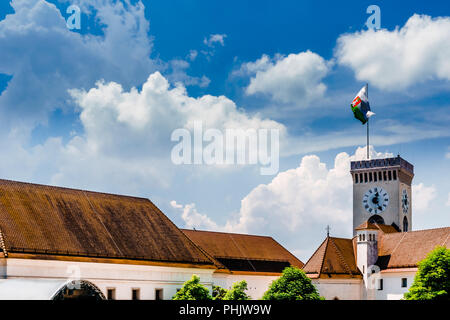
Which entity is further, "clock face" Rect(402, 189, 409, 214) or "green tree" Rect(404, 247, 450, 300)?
"clock face" Rect(402, 189, 409, 214)

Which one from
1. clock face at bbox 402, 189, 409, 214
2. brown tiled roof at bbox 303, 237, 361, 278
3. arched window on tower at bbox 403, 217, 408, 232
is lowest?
brown tiled roof at bbox 303, 237, 361, 278

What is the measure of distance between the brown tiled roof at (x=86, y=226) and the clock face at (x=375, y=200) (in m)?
35.2

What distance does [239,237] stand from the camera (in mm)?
86375

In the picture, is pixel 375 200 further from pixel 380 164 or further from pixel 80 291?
pixel 80 291

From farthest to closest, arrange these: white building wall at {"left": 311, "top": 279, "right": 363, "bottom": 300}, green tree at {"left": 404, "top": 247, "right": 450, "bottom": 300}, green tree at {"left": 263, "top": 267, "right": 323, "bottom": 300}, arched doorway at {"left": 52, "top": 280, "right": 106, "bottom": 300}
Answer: white building wall at {"left": 311, "top": 279, "right": 363, "bottom": 300}
green tree at {"left": 263, "top": 267, "right": 323, "bottom": 300}
green tree at {"left": 404, "top": 247, "right": 450, "bottom": 300}
arched doorway at {"left": 52, "top": 280, "right": 106, "bottom": 300}

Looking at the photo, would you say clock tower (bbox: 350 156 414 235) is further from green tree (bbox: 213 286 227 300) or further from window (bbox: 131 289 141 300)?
window (bbox: 131 289 141 300)

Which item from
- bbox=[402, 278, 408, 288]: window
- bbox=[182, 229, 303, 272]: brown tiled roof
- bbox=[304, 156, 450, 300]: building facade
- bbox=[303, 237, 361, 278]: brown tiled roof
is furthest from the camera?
bbox=[182, 229, 303, 272]: brown tiled roof

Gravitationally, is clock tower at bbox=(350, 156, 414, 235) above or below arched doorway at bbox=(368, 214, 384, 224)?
above

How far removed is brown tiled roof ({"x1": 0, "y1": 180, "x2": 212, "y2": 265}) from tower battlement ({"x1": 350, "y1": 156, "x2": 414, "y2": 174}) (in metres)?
35.2

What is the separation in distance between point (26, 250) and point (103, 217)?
36.1ft

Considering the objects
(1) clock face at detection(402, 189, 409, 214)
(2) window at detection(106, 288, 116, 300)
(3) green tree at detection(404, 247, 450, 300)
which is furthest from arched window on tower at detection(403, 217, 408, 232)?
(2) window at detection(106, 288, 116, 300)

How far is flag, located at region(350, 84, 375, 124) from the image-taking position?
87.5 metres

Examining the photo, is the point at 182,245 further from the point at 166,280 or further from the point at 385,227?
the point at 385,227
